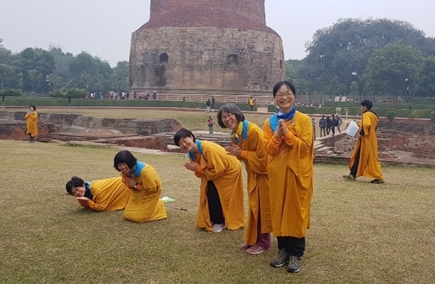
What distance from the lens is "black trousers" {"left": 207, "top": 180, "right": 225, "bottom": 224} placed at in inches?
155

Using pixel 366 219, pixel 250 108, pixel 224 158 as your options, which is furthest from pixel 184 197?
pixel 250 108

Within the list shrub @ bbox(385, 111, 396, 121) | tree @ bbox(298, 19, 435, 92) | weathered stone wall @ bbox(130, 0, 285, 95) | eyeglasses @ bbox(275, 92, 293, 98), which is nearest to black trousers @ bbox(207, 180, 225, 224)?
eyeglasses @ bbox(275, 92, 293, 98)

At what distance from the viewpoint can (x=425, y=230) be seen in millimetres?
3971

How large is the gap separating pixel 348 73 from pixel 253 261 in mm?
45528

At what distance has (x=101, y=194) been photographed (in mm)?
4484

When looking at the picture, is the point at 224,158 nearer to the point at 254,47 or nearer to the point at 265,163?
the point at 265,163

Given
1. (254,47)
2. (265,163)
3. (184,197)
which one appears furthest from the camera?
(254,47)

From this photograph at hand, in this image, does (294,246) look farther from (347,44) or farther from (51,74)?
(347,44)

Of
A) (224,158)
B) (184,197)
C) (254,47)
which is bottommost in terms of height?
(184,197)

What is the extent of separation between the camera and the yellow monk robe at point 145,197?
13.2ft

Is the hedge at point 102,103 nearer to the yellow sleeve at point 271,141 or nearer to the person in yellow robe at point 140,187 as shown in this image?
the person in yellow robe at point 140,187

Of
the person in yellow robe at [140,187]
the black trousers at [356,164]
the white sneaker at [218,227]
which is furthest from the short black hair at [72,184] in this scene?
the black trousers at [356,164]

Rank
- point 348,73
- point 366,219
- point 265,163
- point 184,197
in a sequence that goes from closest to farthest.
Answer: point 265,163, point 366,219, point 184,197, point 348,73

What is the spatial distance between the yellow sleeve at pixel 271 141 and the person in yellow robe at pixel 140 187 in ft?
4.15
